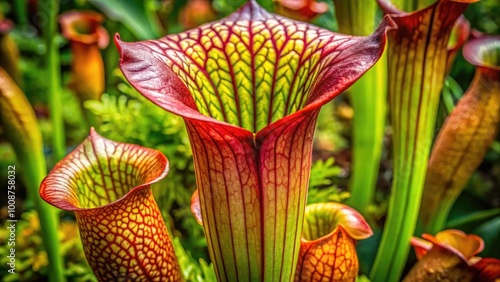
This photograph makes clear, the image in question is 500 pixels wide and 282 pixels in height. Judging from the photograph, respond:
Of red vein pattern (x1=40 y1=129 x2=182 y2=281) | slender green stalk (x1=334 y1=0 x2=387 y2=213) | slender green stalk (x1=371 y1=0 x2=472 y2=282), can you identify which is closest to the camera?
red vein pattern (x1=40 y1=129 x2=182 y2=281)

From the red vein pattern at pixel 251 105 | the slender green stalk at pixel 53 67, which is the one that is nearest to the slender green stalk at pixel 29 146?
the slender green stalk at pixel 53 67

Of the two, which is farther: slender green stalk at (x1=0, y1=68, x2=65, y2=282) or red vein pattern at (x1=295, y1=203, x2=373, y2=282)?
slender green stalk at (x1=0, y1=68, x2=65, y2=282)

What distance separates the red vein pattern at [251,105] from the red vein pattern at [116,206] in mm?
75

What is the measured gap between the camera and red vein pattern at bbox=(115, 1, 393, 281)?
21.3 inches

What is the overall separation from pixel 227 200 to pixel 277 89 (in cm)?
17

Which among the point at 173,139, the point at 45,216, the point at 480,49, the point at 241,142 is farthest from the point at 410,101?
the point at 45,216

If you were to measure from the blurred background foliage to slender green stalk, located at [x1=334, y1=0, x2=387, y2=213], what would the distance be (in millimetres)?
62

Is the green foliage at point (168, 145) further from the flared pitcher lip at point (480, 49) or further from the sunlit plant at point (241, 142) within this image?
the flared pitcher lip at point (480, 49)

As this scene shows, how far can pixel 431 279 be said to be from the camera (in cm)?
86

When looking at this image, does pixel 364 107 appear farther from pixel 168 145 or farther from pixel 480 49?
pixel 168 145

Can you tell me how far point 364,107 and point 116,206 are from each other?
597mm

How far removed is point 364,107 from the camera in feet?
3.65

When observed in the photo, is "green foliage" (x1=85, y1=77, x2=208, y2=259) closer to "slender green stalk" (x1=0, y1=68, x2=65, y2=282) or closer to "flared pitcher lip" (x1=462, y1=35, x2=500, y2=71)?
"slender green stalk" (x1=0, y1=68, x2=65, y2=282)

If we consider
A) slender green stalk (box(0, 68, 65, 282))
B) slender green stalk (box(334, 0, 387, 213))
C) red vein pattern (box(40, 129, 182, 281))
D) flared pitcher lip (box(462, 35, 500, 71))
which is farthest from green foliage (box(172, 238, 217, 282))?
flared pitcher lip (box(462, 35, 500, 71))
